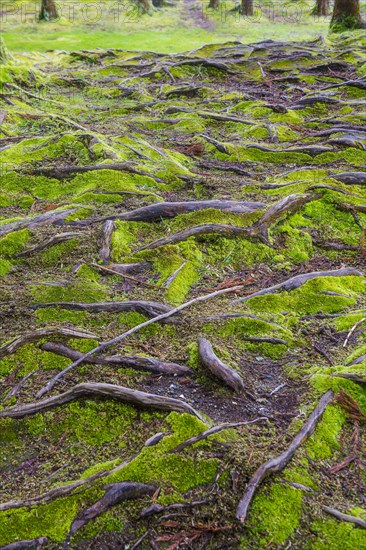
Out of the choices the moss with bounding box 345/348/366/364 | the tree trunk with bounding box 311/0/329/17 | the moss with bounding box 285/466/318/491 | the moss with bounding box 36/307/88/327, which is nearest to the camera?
the moss with bounding box 285/466/318/491

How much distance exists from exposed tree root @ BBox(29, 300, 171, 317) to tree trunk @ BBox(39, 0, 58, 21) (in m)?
34.4

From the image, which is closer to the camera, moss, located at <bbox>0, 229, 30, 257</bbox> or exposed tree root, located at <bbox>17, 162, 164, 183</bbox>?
moss, located at <bbox>0, 229, 30, 257</bbox>

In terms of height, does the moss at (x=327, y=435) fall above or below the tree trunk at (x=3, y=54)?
below

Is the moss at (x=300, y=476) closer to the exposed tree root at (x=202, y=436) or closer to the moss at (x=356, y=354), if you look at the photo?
the exposed tree root at (x=202, y=436)

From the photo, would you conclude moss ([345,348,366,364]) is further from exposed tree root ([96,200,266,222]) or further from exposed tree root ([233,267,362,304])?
exposed tree root ([96,200,266,222])

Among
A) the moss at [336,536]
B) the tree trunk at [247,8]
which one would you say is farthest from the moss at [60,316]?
the tree trunk at [247,8]

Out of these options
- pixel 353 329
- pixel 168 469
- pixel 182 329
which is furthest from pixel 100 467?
pixel 353 329

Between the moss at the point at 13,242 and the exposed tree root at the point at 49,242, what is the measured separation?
13 cm

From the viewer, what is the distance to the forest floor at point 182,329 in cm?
361

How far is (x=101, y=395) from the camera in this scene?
4613 millimetres

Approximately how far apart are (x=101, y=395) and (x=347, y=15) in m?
25.2

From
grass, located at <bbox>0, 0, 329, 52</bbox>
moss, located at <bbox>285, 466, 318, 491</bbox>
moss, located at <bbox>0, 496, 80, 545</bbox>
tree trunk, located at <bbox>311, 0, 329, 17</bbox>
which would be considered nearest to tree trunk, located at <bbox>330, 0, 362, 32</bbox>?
grass, located at <bbox>0, 0, 329, 52</bbox>

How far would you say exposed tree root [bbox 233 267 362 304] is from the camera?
6.18 metres

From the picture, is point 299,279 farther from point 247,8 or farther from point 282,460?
point 247,8
